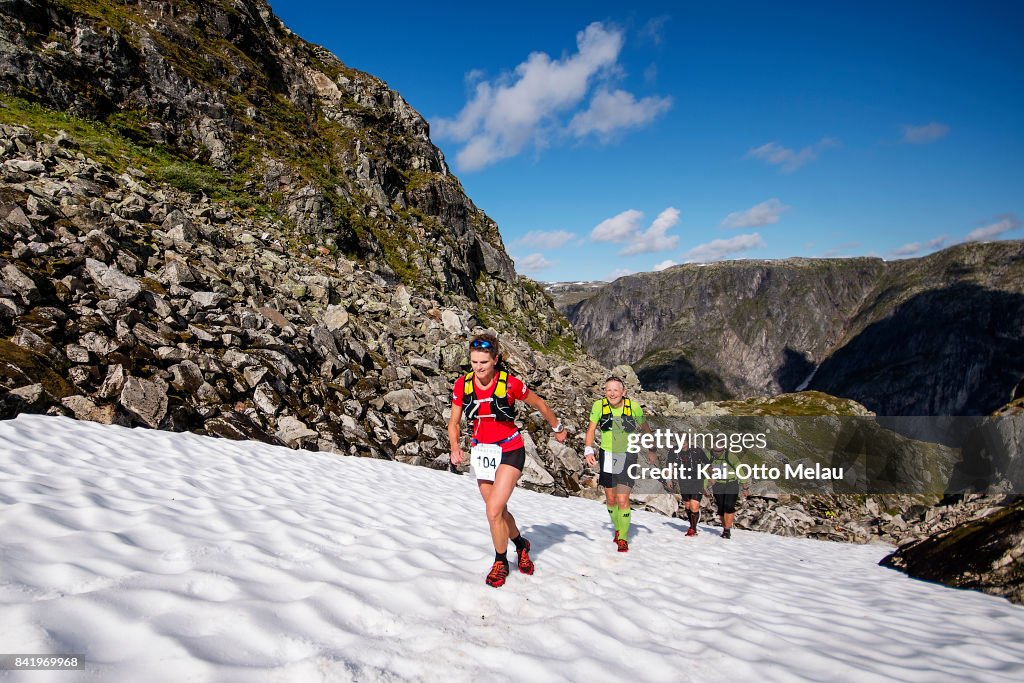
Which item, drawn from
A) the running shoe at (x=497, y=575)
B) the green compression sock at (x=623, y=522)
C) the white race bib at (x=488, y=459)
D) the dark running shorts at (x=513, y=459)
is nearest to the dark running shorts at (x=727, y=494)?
the green compression sock at (x=623, y=522)

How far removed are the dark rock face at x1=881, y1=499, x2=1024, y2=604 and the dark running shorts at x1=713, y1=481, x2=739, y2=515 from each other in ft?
11.7

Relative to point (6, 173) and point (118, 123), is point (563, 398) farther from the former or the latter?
point (118, 123)

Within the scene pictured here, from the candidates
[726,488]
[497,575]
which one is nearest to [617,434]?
[497,575]

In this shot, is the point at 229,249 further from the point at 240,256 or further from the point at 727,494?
the point at 727,494

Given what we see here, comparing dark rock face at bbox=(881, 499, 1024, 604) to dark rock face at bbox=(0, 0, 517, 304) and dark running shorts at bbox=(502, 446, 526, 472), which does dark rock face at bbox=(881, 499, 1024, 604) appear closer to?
dark running shorts at bbox=(502, 446, 526, 472)

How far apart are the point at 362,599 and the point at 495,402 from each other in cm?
256

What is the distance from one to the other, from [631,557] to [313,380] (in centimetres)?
1176

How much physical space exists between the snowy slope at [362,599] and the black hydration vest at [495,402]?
6.65 ft

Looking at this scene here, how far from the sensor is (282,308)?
705 inches

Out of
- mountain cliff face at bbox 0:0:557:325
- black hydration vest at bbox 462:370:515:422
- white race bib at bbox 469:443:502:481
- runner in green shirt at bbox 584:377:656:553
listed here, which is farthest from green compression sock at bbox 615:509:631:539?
mountain cliff face at bbox 0:0:557:325

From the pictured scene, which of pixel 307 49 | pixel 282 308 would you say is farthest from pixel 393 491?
pixel 307 49

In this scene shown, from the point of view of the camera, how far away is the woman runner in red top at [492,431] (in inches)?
227

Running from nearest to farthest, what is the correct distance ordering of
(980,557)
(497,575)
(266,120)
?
(497,575)
(980,557)
(266,120)

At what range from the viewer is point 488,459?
19.3 feet
